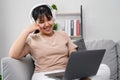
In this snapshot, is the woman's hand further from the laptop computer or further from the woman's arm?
the laptop computer

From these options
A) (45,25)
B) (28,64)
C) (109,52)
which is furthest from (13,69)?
(109,52)

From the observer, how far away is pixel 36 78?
1633 mm

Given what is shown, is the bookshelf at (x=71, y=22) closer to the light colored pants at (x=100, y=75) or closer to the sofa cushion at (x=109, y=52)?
the sofa cushion at (x=109, y=52)

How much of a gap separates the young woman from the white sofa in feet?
0.21

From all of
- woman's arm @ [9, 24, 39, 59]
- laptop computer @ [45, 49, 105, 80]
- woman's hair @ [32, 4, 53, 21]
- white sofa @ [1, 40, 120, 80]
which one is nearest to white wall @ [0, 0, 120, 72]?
white sofa @ [1, 40, 120, 80]

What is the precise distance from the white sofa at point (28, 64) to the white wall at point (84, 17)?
122 centimetres

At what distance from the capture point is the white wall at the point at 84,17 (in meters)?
3.39

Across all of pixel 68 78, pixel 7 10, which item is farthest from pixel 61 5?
pixel 68 78

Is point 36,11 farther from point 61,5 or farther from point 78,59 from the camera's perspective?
point 61,5

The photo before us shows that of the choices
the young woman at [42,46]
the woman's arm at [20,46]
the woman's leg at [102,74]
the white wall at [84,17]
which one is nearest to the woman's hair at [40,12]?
the young woman at [42,46]

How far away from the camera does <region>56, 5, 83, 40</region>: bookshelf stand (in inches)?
130

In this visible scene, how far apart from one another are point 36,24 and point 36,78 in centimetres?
42

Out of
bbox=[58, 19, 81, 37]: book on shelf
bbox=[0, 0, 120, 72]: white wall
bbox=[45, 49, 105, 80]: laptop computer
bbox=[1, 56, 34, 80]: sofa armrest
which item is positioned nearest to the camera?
bbox=[45, 49, 105, 80]: laptop computer

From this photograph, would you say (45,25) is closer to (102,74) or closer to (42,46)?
(42,46)
